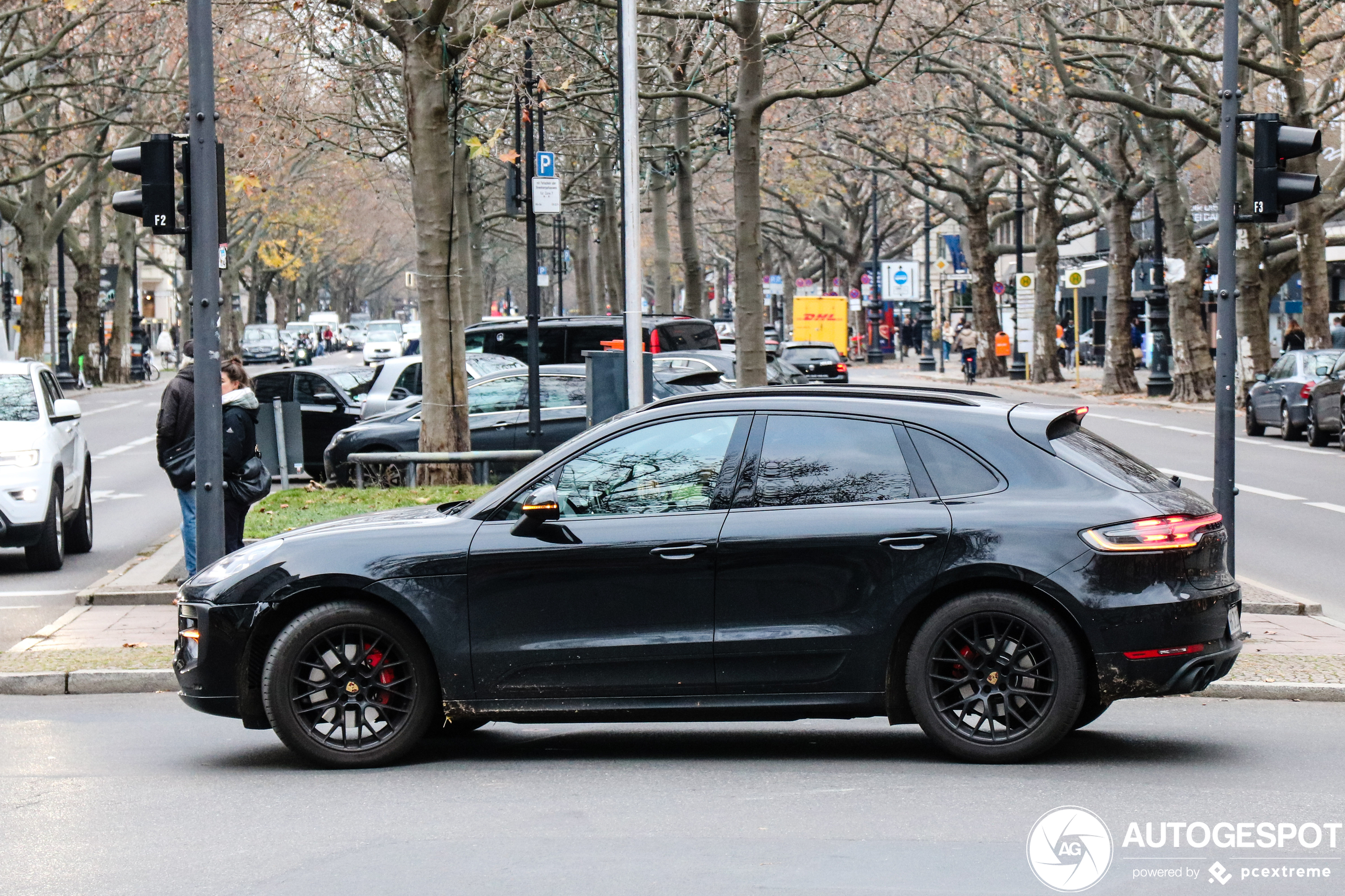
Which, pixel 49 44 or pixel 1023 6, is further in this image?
pixel 49 44

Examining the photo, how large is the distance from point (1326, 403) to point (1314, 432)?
22.0 inches

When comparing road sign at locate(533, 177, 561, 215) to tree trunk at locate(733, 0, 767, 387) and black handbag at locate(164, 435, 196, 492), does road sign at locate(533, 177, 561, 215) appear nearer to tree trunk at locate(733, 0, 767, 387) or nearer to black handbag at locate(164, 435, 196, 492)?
tree trunk at locate(733, 0, 767, 387)

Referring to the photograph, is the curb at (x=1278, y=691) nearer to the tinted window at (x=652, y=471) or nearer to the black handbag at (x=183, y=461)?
the tinted window at (x=652, y=471)

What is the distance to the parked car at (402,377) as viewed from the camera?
22266 mm

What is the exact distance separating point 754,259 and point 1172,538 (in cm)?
1354

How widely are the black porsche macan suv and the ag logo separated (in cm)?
82

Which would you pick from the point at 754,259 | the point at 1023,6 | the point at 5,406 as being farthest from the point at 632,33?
the point at 1023,6

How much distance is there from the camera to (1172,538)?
22.5 feet

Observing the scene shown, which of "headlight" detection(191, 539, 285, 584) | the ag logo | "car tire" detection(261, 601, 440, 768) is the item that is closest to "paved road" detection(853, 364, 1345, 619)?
the ag logo

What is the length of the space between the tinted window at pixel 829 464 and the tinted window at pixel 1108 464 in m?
0.68

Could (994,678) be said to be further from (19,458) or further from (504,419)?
(504,419)

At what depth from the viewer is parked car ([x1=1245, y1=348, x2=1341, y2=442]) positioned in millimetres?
28328

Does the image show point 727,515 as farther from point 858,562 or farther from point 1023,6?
point 1023,6

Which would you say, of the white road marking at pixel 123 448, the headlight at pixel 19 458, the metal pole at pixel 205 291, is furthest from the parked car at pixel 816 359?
the metal pole at pixel 205 291
